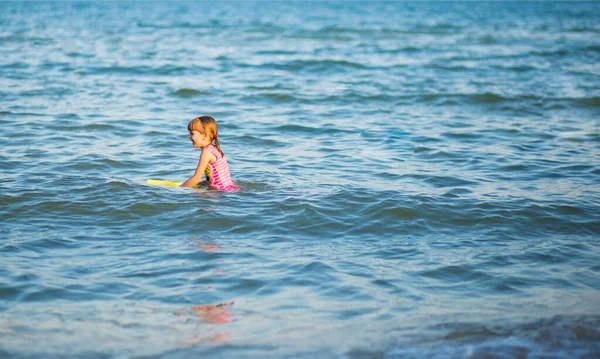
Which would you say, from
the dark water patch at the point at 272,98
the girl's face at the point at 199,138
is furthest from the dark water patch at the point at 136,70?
the girl's face at the point at 199,138

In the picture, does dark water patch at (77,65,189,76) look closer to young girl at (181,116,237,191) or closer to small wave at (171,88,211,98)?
small wave at (171,88,211,98)

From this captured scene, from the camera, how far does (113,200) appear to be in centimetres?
744

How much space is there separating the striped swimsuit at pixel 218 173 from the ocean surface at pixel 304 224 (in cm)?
17

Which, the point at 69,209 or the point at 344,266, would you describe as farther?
the point at 69,209

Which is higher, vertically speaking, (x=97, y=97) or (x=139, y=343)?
(x=97, y=97)

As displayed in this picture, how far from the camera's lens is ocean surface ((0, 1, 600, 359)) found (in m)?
4.56

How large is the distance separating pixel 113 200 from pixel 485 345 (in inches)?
179

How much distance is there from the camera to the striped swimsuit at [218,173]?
779cm

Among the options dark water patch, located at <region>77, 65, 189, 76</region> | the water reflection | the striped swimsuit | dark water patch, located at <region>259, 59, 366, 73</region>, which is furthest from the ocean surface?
dark water patch, located at <region>259, 59, 366, 73</region>

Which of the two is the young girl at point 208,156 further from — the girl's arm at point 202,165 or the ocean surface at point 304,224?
the ocean surface at point 304,224

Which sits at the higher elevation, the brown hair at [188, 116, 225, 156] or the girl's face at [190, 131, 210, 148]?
the brown hair at [188, 116, 225, 156]

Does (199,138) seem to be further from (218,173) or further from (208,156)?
(218,173)

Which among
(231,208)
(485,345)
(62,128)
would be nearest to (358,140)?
(231,208)

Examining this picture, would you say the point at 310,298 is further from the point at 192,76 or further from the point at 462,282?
the point at 192,76
